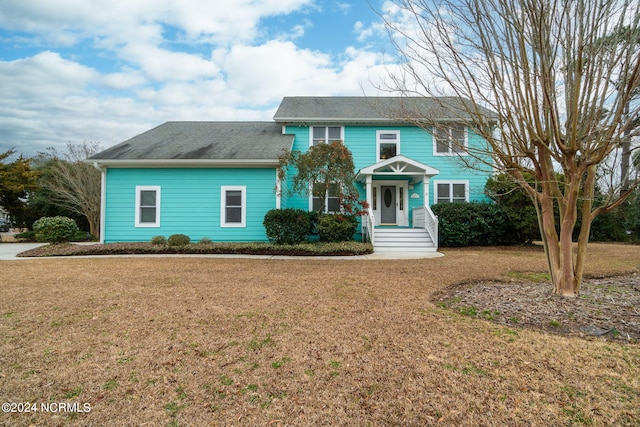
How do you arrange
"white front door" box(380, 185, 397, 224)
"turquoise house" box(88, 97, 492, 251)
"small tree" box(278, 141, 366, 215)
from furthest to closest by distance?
"white front door" box(380, 185, 397, 224), "turquoise house" box(88, 97, 492, 251), "small tree" box(278, 141, 366, 215)

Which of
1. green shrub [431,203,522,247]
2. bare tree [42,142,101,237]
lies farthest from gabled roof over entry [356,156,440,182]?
bare tree [42,142,101,237]

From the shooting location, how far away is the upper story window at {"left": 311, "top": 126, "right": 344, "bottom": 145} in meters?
15.1

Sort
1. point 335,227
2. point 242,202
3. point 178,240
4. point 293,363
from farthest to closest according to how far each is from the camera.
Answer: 1. point 242,202
2. point 335,227
3. point 178,240
4. point 293,363

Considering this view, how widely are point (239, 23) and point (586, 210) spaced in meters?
10.4

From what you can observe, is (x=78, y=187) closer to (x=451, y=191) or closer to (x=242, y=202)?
(x=242, y=202)

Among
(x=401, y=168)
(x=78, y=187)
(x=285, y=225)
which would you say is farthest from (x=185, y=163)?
(x=78, y=187)

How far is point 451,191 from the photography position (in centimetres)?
1523

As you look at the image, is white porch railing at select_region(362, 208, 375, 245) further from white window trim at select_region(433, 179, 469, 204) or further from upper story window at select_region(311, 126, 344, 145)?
upper story window at select_region(311, 126, 344, 145)

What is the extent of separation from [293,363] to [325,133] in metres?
13.2

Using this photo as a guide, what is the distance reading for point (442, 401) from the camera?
2328 mm

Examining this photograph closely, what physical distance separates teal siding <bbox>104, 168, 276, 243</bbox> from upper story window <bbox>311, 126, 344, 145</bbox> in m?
3.27

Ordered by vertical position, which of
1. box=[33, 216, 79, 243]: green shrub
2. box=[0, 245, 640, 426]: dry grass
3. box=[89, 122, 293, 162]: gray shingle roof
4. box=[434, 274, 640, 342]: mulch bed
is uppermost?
box=[89, 122, 293, 162]: gray shingle roof

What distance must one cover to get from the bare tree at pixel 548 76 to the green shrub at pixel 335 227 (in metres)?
7.17

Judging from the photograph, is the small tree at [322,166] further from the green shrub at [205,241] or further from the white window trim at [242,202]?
the green shrub at [205,241]
